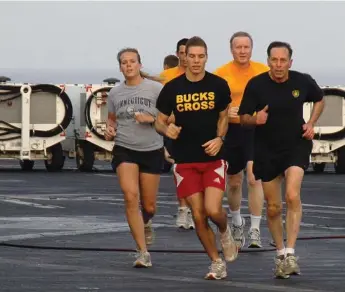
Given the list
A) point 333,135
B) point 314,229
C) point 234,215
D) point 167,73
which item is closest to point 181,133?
point 234,215

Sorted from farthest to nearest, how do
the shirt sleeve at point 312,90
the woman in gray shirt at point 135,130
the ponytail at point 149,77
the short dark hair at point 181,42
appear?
the short dark hair at point 181,42
the ponytail at point 149,77
the woman in gray shirt at point 135,130
the shirt sleeve at point 312,90

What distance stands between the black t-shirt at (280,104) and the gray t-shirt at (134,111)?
1177mm

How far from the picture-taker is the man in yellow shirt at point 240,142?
1590 centimetres

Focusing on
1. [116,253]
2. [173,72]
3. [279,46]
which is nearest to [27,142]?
[173,72]

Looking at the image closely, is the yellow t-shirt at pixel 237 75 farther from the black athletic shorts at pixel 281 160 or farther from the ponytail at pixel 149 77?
the black athletic shorts at pixel 281 160

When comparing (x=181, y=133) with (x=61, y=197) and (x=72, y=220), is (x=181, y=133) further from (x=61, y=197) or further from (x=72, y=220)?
(x=61, y=197)

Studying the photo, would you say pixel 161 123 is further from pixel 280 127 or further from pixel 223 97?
pixel 280 127

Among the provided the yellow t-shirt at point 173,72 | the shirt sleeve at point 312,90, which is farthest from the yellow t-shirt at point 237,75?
the shirt sleeve at point 312,90

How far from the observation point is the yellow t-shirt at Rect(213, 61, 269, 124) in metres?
15.9

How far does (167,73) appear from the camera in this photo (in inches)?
699

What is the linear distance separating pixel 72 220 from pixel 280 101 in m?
7.35

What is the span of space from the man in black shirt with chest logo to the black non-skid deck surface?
0.61 meters

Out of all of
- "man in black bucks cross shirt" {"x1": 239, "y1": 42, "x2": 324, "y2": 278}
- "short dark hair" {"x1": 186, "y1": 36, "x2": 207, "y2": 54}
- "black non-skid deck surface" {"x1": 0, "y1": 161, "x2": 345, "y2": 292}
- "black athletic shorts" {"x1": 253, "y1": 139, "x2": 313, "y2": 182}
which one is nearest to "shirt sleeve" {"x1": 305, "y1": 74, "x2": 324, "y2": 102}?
"man in black bucks cross shirt" {"x1": 239, "y1": 42, "x2": 324, "y2": 278}

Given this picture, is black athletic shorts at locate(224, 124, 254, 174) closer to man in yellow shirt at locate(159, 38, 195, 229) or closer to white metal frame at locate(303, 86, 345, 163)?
man in yellow shirt at locate(159, 38, 195, 229)
